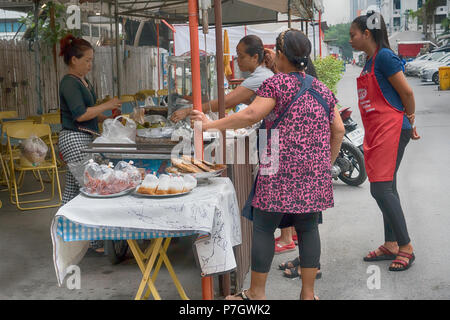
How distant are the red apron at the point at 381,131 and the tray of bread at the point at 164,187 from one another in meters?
1.80

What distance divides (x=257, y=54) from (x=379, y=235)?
7.04 feet

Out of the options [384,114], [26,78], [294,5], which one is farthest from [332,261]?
[26,78]

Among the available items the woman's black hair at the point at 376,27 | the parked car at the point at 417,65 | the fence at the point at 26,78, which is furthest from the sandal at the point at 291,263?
the parked car at the point at 417,65

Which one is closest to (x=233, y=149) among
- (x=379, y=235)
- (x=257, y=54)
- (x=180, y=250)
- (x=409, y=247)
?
(x=257, y=54)

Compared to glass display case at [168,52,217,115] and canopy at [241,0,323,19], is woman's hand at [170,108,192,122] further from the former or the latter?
canopy at [241,0,323,19]

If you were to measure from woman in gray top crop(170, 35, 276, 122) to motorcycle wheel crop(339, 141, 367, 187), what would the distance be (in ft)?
9.56

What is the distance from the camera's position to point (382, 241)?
500 centimetres

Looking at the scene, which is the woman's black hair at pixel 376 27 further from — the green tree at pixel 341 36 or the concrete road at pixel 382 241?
the green tree at pixel 341 36

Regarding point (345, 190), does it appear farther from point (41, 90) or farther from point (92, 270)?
point (41, 90)

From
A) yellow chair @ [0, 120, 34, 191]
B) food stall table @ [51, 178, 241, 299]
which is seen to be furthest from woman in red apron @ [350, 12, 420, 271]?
yellow chair @ [0, 120, 34, 191]

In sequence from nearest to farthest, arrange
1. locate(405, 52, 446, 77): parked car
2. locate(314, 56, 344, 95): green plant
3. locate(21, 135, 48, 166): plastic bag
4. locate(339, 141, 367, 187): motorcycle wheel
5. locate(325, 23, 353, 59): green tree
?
locate(21, 135, 48, 166): plastic bag → locate(339, 141, 367, 187): motorcycle wheel → locate(314, 56, 344, 95): green plant → locate(405, 52, 446, 77): parked car → locate(325, 23, 353, 59): green tree

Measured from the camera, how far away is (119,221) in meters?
2.84

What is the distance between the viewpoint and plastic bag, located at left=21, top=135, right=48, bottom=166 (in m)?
6.70

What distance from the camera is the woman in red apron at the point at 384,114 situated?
413 centimetres
